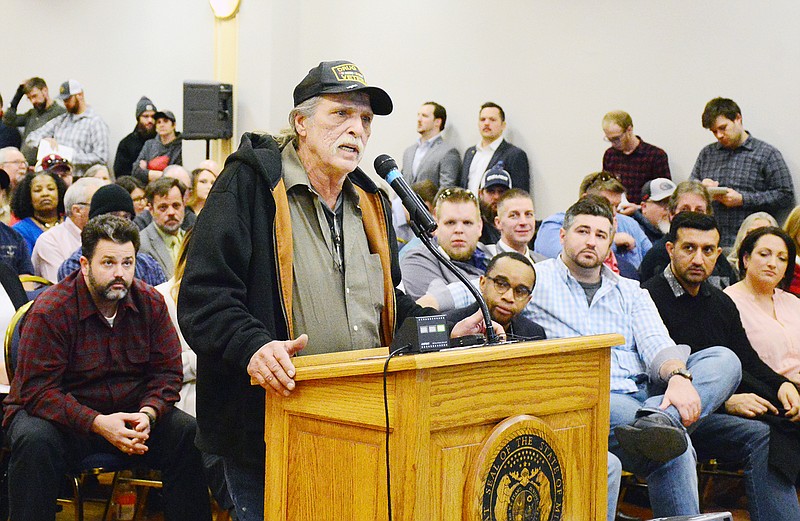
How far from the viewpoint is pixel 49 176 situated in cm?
596

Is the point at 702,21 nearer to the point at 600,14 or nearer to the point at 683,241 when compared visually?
the point at 600,14

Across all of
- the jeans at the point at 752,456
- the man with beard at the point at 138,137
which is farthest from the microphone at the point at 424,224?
the man with beard at the point at 138,137

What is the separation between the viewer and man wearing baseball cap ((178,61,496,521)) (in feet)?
6.51

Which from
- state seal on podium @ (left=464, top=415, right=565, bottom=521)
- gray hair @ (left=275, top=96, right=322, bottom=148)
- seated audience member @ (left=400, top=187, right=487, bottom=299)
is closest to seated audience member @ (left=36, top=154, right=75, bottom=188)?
seated audience member @ (left=400, top=187, right=487, bottom=299)

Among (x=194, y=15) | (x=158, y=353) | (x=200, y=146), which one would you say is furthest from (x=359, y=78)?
(x=194, y=15)

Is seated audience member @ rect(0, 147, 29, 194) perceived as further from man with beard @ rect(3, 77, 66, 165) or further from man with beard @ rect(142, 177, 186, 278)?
man with beard @ rect(3, 77, 66, 165)

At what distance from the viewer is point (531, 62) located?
7.71 metres

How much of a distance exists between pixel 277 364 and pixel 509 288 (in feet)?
5.87

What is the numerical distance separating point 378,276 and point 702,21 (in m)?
5.17

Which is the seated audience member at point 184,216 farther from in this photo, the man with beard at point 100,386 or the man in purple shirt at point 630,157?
the man in purple shirt at point 630,157

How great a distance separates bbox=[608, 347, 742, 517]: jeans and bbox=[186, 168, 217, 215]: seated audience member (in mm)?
3571

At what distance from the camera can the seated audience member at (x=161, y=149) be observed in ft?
30.5

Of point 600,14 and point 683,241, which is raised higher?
point 600,14

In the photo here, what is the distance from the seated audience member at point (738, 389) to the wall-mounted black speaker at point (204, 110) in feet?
17.5
